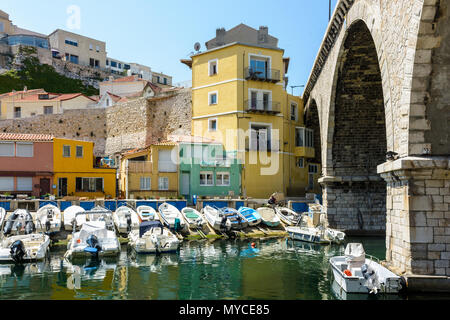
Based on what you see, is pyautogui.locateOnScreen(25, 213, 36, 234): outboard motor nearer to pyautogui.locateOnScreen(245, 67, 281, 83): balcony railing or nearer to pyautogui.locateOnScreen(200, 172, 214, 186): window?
pyautogui.locateOnScreen(200, 172, 214, 186): window

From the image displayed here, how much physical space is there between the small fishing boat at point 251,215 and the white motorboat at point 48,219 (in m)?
10.5

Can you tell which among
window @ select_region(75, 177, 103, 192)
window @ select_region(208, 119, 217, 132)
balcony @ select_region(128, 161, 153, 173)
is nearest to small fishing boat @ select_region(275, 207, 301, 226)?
balcony @ select_region(128, 161, 153, 173)

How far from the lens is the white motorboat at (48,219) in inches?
801

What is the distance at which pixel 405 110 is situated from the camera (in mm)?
11094

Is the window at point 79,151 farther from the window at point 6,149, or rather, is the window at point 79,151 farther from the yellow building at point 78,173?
the window at point 6,149

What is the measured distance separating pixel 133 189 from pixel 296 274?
17.8m

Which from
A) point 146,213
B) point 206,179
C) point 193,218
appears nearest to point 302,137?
point 206,179

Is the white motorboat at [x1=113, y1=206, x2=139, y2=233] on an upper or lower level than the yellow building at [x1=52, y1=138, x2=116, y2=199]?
lower

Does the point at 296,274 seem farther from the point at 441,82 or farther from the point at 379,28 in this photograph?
the point at 379,28

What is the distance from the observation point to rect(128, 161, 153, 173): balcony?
29.9 m

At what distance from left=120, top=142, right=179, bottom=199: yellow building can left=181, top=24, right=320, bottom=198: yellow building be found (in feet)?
15.8

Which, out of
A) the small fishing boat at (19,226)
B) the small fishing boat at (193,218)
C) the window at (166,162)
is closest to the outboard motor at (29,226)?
the small fishing boat at (19,226)
